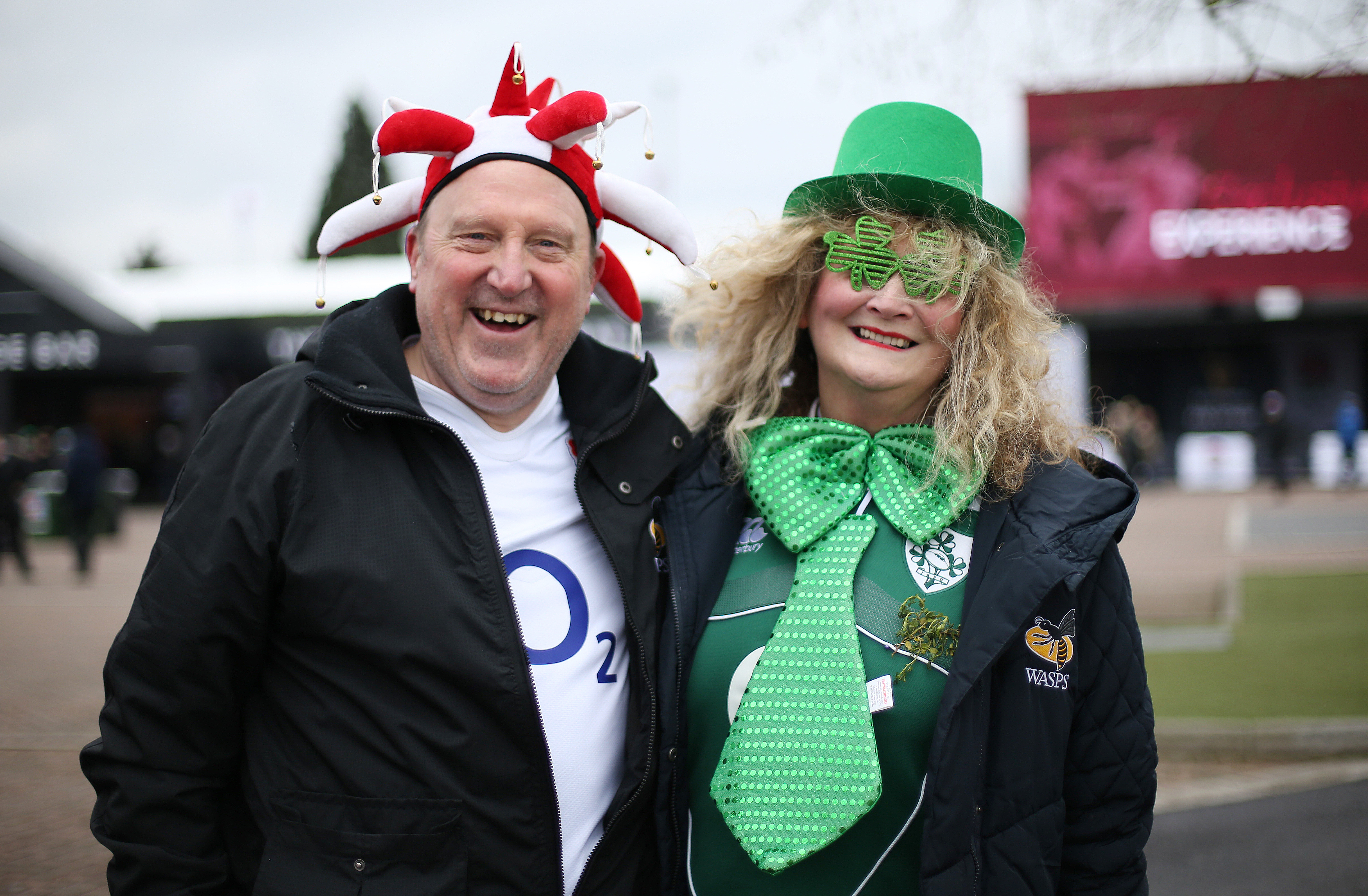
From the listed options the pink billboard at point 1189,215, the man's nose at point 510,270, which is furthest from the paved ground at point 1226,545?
the man's nose at point 510,270

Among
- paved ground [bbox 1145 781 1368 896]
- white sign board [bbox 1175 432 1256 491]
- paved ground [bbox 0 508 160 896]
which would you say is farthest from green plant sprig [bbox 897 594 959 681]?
white sign board [bbox 1175 432 1256 491]

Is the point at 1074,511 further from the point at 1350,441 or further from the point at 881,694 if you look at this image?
the point at 1350,441

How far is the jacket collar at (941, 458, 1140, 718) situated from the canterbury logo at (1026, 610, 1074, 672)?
0.25 ft

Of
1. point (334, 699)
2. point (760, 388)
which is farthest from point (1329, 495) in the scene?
point (334, 699)

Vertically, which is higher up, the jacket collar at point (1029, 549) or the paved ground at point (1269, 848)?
the jacket collar at point (1029, 549)

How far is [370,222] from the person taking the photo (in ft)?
7.70

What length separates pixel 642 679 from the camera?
2.11m

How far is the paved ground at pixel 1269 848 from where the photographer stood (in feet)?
12.4

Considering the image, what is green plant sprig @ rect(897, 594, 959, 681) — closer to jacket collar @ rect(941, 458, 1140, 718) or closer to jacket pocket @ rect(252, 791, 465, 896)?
jacket collar @ rect(941, 458, 1140, 718)

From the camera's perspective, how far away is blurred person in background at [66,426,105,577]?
11.8m

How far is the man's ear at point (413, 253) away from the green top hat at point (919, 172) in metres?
0.97

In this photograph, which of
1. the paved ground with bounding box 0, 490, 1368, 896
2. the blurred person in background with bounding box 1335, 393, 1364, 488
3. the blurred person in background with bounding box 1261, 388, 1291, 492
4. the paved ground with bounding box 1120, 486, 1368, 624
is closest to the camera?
the paved ground with bounding box 0, 490, 1368, 896

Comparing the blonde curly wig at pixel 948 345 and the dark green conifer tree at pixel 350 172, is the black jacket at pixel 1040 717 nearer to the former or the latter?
the blonde curly wig at pixel 948 345

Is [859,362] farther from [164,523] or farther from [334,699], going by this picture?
[164,523]
